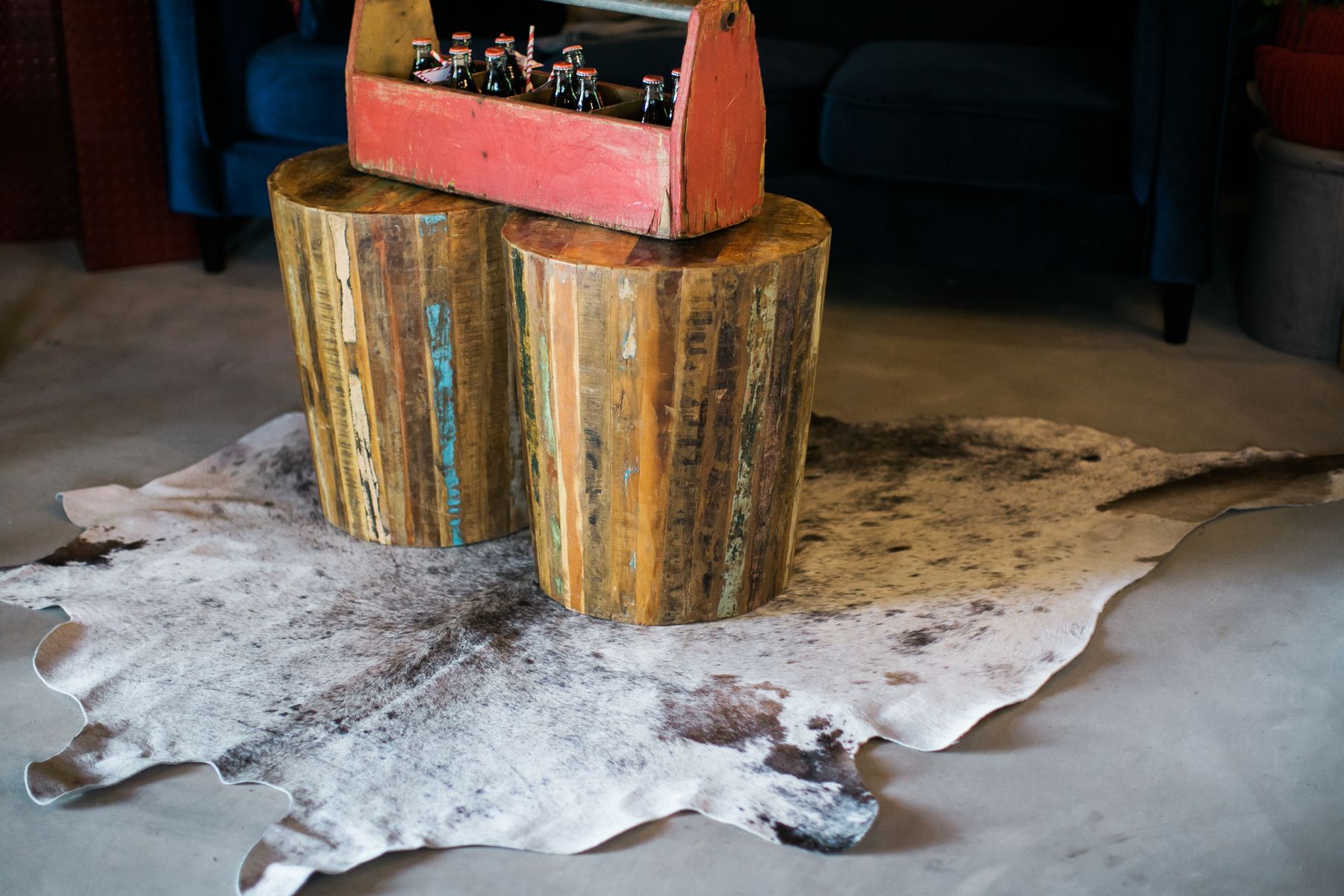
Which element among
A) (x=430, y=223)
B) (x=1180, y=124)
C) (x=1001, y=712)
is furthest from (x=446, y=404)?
(x=1180, y=124)

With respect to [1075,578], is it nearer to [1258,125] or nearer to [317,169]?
[317,169]

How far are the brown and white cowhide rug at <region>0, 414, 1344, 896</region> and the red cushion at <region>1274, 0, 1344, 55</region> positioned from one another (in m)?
0.82

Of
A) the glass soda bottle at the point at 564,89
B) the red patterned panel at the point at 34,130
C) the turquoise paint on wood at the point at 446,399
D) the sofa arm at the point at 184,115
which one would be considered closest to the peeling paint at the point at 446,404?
the turquoise paint on wood at the point at 446,399

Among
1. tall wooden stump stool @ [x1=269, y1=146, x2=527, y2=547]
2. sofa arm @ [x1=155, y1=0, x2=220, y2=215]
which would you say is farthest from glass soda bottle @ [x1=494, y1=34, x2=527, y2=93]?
sofa arm @ [x1=155, y1=0, x2=220, y2=215]

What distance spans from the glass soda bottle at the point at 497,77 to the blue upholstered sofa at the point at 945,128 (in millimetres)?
736

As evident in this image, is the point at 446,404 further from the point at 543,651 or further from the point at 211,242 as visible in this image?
the point at 211,242

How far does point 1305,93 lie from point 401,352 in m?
1.63

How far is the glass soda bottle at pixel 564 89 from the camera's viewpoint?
1475mm

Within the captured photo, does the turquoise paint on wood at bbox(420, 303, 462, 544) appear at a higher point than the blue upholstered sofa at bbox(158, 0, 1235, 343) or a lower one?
lower

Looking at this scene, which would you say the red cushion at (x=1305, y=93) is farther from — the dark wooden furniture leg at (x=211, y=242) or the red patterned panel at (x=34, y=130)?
the red patterned panel at (x=34, y=130)

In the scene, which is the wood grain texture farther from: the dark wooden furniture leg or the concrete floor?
the dark wooden furniture leg

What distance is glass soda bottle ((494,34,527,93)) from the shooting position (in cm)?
153

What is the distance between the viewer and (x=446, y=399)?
1.54 meters

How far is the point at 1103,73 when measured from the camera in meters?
2.32
